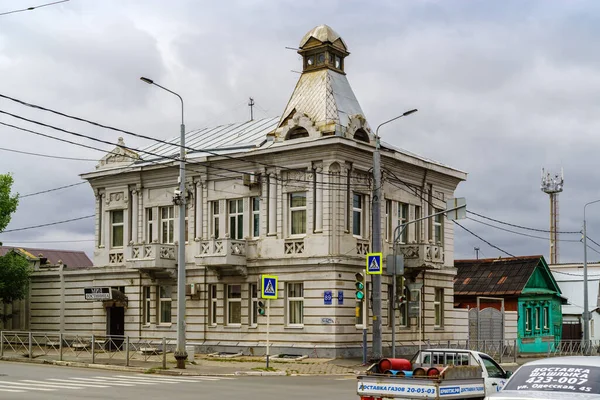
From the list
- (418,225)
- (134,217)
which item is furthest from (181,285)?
(418,225)

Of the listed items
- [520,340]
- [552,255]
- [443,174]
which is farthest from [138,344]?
[552,255]

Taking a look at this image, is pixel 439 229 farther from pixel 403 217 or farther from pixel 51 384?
pixel 51 384

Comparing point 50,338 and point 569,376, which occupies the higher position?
point 569,376

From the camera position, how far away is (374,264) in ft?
98.7

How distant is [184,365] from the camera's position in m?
29.8

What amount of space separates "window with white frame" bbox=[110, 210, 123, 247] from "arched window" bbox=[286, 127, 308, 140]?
11288mm

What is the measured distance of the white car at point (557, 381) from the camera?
33.1 ft

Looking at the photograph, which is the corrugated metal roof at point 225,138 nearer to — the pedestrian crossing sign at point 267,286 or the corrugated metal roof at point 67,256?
the pedestrian crossing sign at point 267,286

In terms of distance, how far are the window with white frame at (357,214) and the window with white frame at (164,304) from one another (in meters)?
10.1

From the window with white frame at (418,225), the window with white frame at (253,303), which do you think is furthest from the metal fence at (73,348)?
the window with white frame at (418,225)

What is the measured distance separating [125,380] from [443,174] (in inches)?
865

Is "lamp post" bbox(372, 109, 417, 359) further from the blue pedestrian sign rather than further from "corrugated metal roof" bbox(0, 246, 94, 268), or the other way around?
Result: "corrugated metal roof" bbox(0, 246, 94, 268)

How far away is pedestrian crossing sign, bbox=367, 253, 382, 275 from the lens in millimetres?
29891

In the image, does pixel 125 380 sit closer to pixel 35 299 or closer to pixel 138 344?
pixel 138 344
